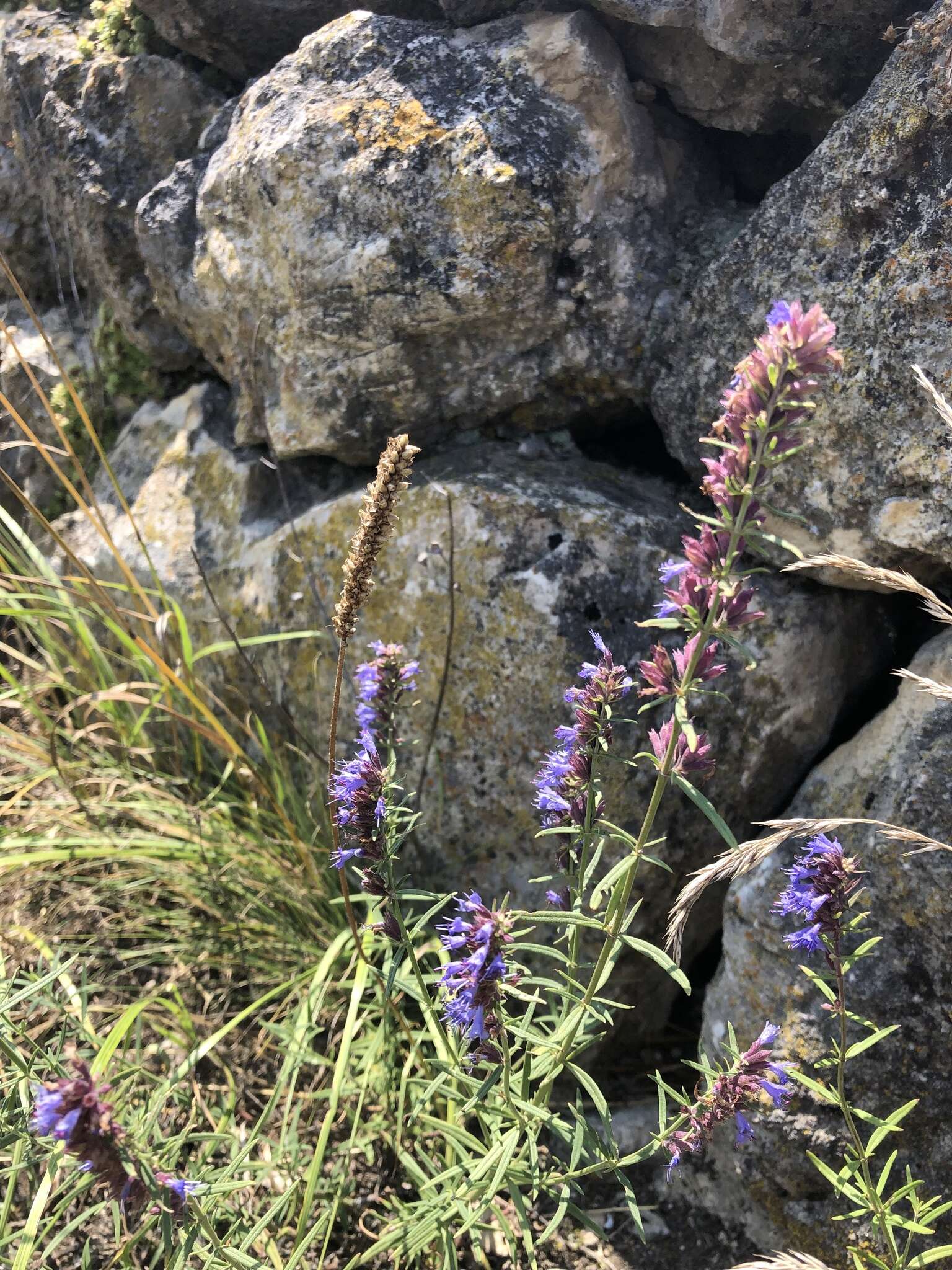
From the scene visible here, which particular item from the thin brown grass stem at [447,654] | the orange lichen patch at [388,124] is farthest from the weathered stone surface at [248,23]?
the thin brown grass stem at [447,654]

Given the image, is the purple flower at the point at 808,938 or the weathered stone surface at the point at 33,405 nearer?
the purple flower at the point at 808,938

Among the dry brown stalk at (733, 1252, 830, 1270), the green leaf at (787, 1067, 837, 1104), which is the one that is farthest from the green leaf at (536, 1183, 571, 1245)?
the green leaf at (787, 1067, 837, 1104)

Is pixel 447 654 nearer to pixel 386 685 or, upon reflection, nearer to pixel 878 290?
pixel 386 685

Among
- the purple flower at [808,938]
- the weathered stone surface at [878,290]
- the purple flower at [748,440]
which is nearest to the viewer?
the purple flower at [748,440]

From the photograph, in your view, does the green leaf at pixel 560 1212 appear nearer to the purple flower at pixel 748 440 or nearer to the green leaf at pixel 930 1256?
the green leaf at pixel 930 1256

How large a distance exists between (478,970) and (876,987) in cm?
105

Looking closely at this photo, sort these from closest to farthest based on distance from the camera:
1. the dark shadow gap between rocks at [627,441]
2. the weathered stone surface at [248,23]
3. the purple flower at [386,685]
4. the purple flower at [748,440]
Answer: the purple flower at [748,440], the purple flower at [386,685], the dark shadow gap between rocks at [627,441], the weathered stone surface at [248,23]

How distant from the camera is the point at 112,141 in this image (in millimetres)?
3305

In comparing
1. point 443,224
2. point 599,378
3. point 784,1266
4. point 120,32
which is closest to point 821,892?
point 784,1266

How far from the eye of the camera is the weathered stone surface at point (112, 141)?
3.28 metres

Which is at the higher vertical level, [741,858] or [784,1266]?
[741,858]

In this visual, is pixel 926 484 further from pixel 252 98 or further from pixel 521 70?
pixel 252 98

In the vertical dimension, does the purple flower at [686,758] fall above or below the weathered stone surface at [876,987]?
above

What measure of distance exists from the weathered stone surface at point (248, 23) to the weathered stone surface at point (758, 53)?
78cm
